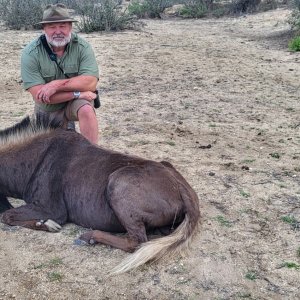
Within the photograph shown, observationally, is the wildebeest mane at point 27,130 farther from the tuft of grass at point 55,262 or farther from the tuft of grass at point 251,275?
the tuft of grass at point 251,275

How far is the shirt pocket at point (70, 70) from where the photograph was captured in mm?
5227

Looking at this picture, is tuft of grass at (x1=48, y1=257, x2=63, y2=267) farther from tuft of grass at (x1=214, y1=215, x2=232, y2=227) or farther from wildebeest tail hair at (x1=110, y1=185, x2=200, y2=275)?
tuft of grass at (x1=214, y1=215, x2=232, y2=227)

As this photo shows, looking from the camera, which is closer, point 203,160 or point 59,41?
point 59,41

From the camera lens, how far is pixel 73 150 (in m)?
4.31

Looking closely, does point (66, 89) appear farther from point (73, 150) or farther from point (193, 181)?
point (193, 181)

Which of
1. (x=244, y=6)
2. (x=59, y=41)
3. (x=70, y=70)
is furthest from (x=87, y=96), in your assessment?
(x=244, y=6)

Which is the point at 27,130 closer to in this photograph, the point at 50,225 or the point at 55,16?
the point at 50,225

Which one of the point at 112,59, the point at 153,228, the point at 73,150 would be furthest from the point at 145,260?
the point at 112,59

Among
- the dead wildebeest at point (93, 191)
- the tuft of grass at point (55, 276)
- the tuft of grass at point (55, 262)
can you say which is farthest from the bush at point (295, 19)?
the tuft of grass at point (55, 276)

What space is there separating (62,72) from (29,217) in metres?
1.72

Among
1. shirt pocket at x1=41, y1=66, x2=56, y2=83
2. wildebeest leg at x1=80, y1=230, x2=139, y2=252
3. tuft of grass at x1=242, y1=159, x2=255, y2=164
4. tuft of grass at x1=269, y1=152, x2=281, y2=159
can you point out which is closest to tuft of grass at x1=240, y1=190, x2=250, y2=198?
tuft of grass at x1=242, y1=159, x2=255, y2=164

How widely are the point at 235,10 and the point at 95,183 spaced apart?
694 inches

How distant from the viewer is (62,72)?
206 inches

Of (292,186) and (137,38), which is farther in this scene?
(137,38)
